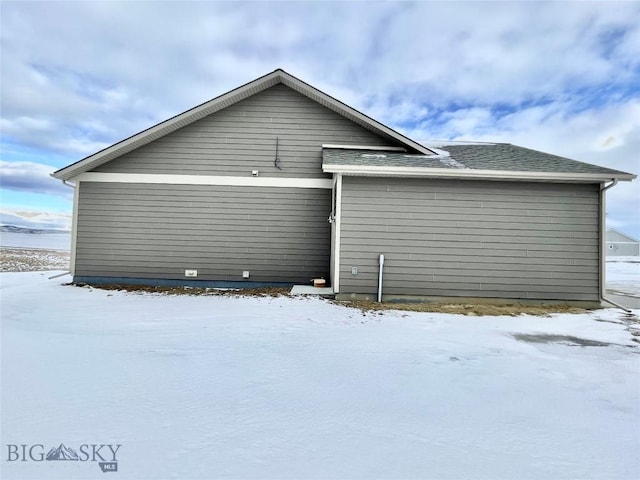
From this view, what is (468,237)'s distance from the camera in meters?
6.80

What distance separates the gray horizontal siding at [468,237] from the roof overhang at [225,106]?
1935 mm

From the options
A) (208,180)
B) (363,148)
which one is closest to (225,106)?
(208,180)

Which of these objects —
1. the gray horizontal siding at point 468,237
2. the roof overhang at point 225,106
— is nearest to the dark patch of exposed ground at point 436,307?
the gray horizontal siding at point 468,237

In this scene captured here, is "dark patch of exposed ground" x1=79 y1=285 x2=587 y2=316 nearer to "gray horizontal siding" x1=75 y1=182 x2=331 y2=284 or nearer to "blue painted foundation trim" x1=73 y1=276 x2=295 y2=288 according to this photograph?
"blue painted foundation trim" x1=73 y1=276 x2=295 y2=288

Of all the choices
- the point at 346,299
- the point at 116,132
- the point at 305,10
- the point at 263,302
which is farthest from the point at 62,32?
the point at 116,132

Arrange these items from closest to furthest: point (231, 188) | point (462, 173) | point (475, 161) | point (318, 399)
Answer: point (318, 399) → point (462, 173) → point (475, 161) → point (231, 188)

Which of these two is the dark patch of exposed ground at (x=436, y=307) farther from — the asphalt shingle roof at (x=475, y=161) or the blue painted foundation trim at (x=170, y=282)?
the asphalt shingle roof at (x=475, y=161)

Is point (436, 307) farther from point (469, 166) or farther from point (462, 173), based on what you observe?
point (469, 166)

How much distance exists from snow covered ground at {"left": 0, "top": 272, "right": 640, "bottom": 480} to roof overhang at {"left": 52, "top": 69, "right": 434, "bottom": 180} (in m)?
4.61

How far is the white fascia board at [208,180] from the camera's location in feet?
27.3

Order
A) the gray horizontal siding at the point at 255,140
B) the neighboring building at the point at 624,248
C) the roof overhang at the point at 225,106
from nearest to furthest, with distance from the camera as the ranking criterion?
the roof overhang at the point at 225,106
the gray horizontal siding at the point at 255,140
the neighboring building at the point at 624,248

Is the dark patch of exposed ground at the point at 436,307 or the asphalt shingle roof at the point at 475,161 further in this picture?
the asphalt shingle roof at the point at 475,161

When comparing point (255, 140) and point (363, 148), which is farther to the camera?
point (255, 140)

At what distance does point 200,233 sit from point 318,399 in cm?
679
